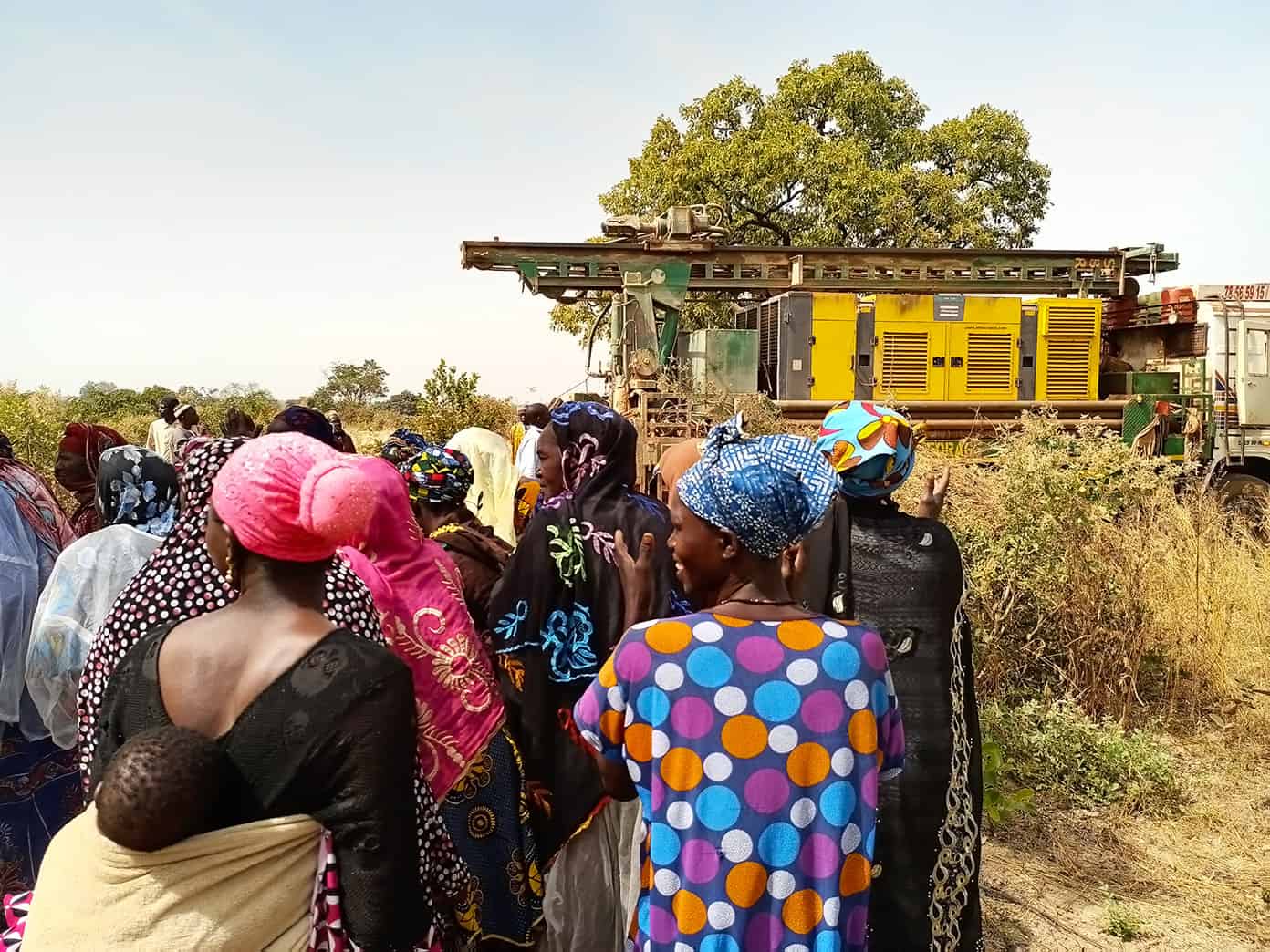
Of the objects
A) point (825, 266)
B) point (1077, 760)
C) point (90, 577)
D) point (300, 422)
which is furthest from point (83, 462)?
point (825, 266)

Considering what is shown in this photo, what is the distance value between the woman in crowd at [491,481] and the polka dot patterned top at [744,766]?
4.97m

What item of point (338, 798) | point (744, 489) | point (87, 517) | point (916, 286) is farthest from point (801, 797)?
point (916, 286)

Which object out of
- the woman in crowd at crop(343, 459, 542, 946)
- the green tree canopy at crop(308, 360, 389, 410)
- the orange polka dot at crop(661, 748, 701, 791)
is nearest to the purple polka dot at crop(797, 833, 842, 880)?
the orange polka dot at crop(661, 748, 701, 791)

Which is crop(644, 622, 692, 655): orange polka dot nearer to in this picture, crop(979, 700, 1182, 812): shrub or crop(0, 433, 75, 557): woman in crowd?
crop(0, 433, 75, 557): woman in crowd

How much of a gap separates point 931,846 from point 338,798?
1.58 metres

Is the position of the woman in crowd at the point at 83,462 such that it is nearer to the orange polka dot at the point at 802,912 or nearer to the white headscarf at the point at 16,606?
the white headscarf at the point at 16,606

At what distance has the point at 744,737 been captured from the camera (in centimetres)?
163

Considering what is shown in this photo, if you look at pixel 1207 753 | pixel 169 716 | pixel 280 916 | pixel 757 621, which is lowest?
pixel 1207 753

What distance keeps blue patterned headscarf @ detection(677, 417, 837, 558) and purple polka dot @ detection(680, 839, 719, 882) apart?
499mm

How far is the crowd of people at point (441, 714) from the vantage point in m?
1.44

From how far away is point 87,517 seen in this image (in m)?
4.05

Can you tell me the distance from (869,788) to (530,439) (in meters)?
5.36

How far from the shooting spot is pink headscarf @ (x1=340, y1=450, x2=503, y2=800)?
2.50m

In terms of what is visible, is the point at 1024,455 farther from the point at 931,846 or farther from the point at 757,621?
the point at 757,621
